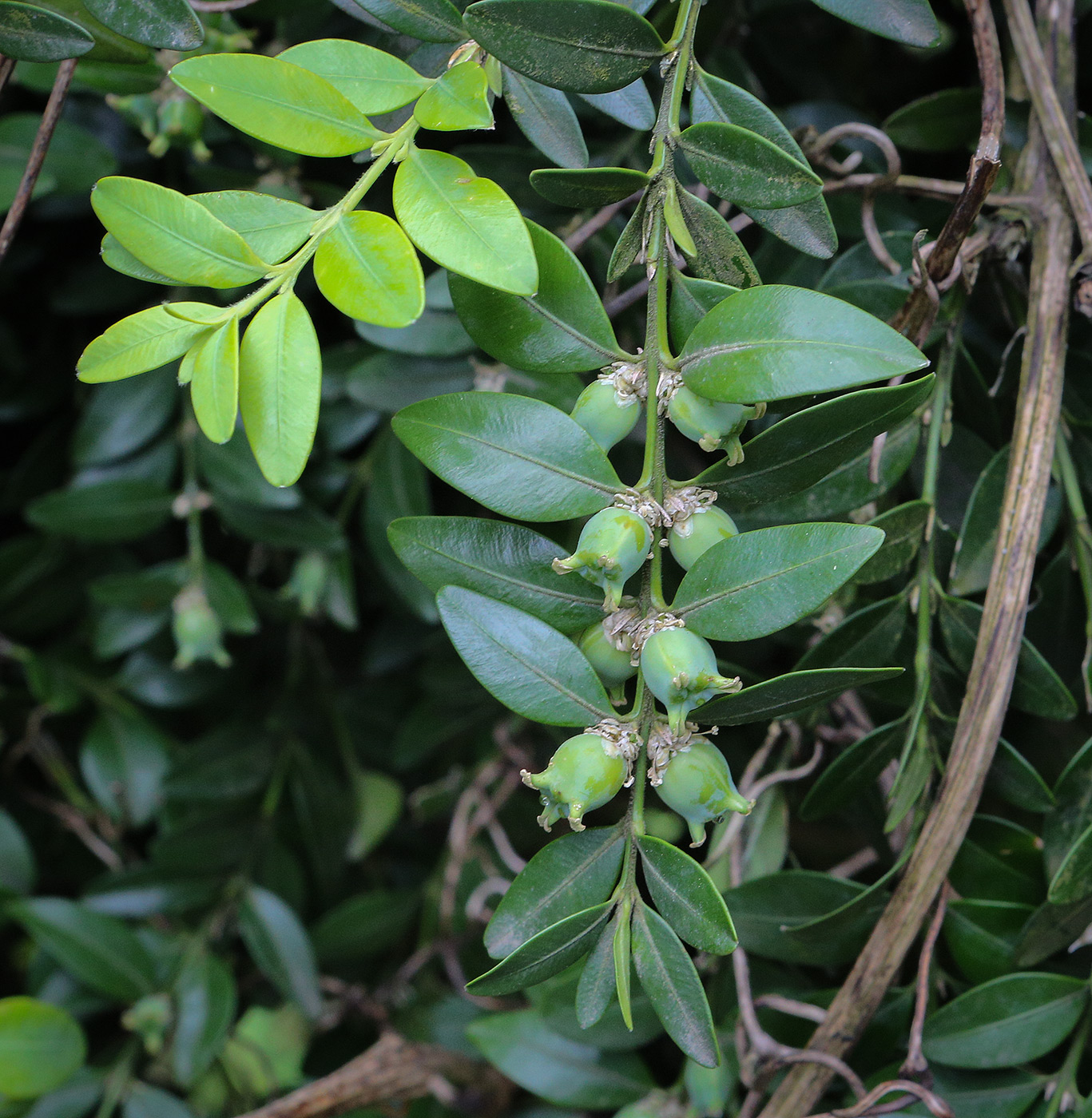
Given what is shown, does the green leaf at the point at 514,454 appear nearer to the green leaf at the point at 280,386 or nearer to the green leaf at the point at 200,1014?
the green leaf at the point at 280,386

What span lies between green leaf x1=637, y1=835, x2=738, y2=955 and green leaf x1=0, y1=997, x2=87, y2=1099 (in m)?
0.73

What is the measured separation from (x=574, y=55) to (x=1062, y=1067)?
0.66m

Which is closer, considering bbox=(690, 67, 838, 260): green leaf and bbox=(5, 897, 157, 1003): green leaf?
bbox=(690, 67, 838, 260): green leaf

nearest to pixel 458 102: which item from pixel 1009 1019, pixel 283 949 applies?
pixel 1009 1019

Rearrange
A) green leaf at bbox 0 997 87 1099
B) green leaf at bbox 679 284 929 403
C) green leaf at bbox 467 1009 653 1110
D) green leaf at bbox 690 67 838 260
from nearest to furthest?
green leaf at bbox 679 284 929 403 < green leaf at bbox 690 67 838 260 < green leaf at bbox 467 1009 653 1110 < green leaf at bbox 0 997 87 1099

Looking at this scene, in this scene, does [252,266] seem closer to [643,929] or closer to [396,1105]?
[643,929]

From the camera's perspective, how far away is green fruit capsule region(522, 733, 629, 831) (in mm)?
436

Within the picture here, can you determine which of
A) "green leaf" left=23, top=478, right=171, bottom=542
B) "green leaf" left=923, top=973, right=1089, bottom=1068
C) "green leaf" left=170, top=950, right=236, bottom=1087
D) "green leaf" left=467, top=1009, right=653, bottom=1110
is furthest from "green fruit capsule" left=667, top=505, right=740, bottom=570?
"green leaf" left=170, top=950, right=236, bottom=1087

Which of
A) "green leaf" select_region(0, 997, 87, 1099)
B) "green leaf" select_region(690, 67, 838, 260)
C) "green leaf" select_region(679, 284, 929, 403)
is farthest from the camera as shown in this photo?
"green leaf" select_region(0, 997, 87, 1099)

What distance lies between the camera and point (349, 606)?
0.92m

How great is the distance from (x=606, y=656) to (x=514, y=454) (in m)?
0.11

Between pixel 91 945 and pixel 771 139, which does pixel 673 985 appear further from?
pixel 91 945

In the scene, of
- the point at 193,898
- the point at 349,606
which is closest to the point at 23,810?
the point at 193,898

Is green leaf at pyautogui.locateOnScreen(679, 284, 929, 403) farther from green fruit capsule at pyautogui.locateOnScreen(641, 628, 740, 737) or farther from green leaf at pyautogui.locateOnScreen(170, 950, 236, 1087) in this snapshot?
green leaf at pyautogui.locateOnScreen(170, 950, 236, 1087)
